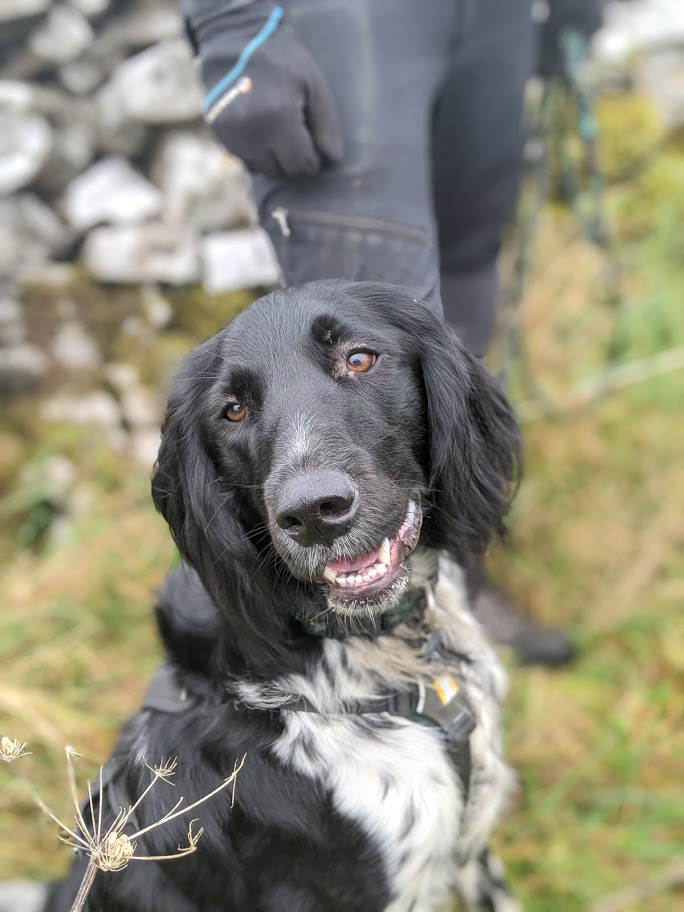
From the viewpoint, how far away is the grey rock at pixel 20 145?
3744mm

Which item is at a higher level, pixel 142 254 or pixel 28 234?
pixel 28 234

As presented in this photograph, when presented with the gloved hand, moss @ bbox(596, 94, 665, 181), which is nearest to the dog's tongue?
the gloved hand

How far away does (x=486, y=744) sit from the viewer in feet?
6.36

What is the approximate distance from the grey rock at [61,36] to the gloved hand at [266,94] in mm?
2239

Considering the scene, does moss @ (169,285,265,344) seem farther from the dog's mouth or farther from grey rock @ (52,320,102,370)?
the dog's mouth

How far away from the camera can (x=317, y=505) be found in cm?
148

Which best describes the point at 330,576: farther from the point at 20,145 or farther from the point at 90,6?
the point at 90,6

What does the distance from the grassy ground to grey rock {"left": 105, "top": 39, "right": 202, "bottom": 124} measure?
108cm

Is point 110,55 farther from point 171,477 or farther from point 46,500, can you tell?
point 171,477

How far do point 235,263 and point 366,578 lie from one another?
2.74 metres

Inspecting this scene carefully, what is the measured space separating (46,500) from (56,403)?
1.59 ft

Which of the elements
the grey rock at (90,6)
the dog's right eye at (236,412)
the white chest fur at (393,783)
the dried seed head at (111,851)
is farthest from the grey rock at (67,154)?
the dried seed head at (111,851)

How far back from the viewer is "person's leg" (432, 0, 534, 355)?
243 cm

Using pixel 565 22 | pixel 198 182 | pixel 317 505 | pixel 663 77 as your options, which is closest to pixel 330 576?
pixel 317 505
